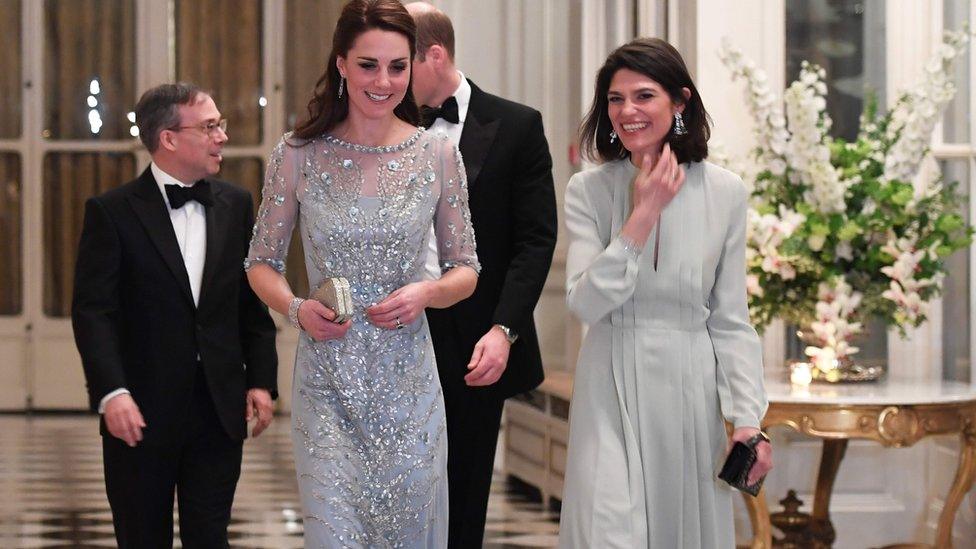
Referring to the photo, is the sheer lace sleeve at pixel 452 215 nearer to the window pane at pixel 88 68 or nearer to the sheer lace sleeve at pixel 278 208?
the sheer lace sleeve at pixel 278 208

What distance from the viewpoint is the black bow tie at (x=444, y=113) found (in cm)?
421

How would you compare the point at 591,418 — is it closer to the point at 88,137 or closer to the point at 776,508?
the point at 776,508

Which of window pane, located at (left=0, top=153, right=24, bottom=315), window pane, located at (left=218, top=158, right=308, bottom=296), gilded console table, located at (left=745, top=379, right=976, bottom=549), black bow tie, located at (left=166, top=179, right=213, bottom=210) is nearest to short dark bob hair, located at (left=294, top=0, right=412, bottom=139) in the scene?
black bow tie, located at (left=166, top=179, right=213, bottom=210)

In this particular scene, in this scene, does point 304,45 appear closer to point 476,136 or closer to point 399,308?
point 476,136

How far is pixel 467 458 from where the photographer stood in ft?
13.6

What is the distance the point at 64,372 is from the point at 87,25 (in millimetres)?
2914

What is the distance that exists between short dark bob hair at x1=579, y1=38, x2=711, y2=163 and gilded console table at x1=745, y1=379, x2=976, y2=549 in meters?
1.82

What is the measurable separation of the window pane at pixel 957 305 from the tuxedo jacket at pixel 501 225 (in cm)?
233

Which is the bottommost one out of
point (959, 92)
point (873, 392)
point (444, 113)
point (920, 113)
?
point (873, 392)

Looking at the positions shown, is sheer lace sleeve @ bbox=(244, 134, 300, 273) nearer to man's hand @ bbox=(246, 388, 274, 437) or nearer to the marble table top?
man's hand @ bbox=(246, 388, 274, 437)

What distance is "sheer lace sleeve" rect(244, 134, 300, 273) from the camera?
345cm

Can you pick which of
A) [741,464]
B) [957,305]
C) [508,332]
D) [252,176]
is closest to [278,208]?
[508,332]

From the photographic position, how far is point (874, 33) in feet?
20.5

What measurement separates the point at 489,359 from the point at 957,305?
9.31ft
